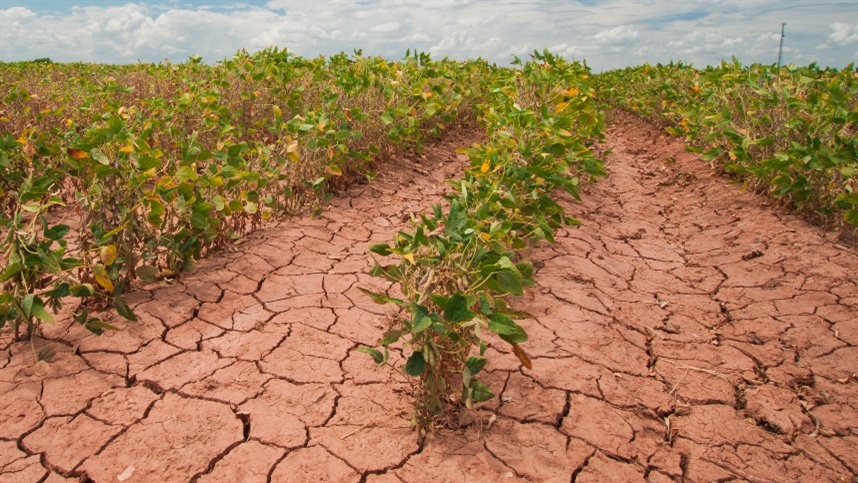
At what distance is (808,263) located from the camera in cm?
360

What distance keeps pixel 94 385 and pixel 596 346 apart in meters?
2.01

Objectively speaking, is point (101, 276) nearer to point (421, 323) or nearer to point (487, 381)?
point (421, 323)

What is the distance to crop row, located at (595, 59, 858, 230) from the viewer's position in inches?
153

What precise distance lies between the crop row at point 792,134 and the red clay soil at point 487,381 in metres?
0.46

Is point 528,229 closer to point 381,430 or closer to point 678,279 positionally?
point 678,279

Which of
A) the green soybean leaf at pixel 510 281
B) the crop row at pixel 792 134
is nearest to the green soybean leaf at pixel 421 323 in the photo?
the green soybean leaf at pixel 510 281

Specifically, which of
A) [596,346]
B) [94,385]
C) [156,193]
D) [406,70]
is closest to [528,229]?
[596,346]

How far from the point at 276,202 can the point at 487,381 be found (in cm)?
209

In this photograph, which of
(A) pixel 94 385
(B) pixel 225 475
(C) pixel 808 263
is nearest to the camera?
(B) pixel 225 475

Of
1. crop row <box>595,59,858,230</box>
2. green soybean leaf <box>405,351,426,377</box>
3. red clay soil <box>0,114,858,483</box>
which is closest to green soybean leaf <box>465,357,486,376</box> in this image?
green soybean leaf <box>405,351,426,377</box>

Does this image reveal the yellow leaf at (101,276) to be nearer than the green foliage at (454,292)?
No

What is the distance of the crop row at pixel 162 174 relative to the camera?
2334 millimetres

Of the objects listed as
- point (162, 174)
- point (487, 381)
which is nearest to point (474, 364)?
point (487, 381)

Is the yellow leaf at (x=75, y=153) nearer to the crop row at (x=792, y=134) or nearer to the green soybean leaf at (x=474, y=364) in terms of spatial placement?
the green soybean leaf at (x=474, y=364)
